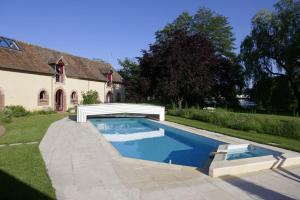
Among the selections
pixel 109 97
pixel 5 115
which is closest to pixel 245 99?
pixel 109 97

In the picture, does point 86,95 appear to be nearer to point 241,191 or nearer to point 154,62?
point 154,62

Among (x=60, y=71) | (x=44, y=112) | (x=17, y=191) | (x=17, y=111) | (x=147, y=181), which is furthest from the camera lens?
(x=60, y=71)

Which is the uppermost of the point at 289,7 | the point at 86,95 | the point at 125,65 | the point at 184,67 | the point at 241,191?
the point at 289,7

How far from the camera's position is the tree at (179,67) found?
24.0m

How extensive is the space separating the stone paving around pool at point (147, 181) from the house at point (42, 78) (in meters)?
15.4

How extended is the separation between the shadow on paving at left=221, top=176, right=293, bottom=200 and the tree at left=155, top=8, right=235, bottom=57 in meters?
37.2

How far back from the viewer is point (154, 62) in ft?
84.2

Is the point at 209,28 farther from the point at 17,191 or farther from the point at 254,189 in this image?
the point at 17,191

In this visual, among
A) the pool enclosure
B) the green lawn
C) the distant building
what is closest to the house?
the pool enclosure

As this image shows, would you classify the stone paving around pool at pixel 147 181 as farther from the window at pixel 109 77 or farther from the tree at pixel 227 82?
the window at pixel 109 77

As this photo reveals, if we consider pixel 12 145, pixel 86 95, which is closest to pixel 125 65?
pixel 86 95

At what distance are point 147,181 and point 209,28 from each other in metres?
39.9

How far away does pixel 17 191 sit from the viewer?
17.4ft

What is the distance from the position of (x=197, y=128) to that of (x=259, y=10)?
19.7m
